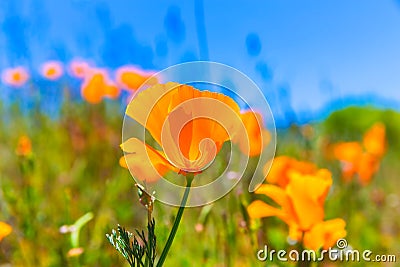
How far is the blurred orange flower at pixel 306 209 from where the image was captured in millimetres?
537

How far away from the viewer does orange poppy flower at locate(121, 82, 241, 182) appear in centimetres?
37

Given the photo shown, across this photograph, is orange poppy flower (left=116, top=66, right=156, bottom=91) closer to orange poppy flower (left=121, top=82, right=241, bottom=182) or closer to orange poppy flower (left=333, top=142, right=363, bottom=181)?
orange poppy flower (left=333, top=142, right=363, bottom=181)

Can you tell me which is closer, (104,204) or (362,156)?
(104,204)

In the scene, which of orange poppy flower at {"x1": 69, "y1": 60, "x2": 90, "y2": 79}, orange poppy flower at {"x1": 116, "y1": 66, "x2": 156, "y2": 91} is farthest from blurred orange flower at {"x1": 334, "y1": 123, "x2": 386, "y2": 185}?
orange poppy flower at {"x1": 69, "y1": 60, "x2": 90, "y2": 79}

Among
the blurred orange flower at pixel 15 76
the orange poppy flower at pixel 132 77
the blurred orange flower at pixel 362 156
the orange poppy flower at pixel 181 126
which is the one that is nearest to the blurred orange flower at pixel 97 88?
the orange poppy flower at pixel 132 77

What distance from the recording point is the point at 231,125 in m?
0.38

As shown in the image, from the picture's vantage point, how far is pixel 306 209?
0.54 metres

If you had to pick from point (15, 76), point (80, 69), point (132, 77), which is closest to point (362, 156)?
point (132, 77)

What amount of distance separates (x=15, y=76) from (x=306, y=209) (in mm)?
1056

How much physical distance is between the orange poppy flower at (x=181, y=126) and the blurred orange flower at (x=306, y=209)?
18 centimetres

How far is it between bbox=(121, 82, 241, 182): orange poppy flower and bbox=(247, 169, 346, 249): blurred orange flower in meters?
0.18

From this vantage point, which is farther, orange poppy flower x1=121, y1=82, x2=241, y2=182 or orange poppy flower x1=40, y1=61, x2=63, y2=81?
orange poppy flower x1=40, y1=61, x2=63, y2=81

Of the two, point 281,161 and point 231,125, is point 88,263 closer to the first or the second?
point 281,161

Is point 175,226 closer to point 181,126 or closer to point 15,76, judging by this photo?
point 181,126
